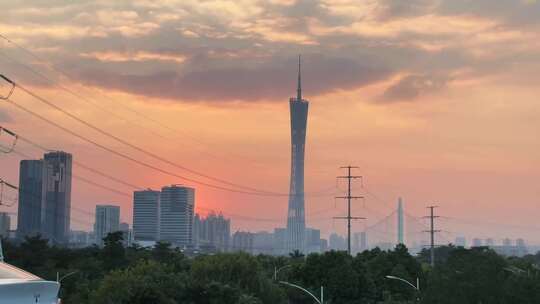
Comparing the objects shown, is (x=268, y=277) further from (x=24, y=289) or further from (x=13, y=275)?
(x=24, y=289)

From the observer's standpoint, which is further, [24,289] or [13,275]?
[13,275]

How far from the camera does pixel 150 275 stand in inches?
3046

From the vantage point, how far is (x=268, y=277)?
105812 mm

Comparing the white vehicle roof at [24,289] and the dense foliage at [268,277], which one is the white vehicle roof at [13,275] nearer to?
the white vehicle roof at [24,289]

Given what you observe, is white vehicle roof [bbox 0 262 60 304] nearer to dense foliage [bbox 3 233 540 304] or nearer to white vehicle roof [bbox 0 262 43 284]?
white vehicle roof [bbox 0 262 43 284]

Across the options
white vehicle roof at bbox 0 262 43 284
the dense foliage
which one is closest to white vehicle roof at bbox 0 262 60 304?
white vehicle roof at bbox 0 262 43 284

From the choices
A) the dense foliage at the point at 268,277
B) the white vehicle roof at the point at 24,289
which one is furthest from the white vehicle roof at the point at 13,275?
the dense foliage at the point at 268,277

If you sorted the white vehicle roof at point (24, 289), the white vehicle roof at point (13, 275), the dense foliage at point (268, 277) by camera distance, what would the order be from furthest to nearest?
1. the dense foliage at point (268, 277)
2. the white vehicle roof at point (13, 275)
3. the white vehicle roof at point (24, 289)

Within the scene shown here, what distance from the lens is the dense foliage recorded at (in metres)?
60.8

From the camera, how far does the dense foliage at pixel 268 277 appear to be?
6078 cm

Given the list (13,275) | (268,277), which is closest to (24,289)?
(13,275)

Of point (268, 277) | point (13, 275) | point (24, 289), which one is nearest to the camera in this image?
point (24, 289)

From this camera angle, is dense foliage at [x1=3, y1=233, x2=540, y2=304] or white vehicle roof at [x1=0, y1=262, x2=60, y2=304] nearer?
white vehicle roof at [x1=0, y1=262, x2=60, y2=304]

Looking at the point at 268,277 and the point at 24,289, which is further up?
the point at 24,289
